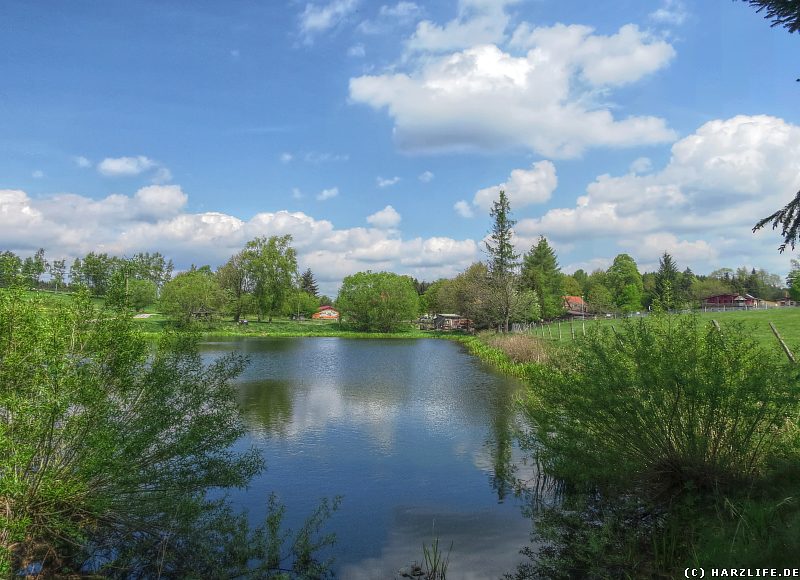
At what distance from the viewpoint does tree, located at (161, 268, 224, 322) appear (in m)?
72.2

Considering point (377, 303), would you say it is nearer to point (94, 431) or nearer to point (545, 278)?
point (545, 278)

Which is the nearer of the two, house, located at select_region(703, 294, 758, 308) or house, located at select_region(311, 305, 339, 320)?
house, located at select_region(703, 294, 758, 308)

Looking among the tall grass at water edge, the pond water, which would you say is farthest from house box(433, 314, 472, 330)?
the tall grass at water edge

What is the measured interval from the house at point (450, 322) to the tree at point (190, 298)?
39385 mm

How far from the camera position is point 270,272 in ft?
272

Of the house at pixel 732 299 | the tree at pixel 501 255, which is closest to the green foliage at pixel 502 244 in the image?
the tree at pixel 501 255

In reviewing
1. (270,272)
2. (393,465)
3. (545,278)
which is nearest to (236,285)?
(270,272)

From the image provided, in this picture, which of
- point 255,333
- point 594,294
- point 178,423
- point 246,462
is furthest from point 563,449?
point 594,294

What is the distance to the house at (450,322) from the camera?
8671 centimetres

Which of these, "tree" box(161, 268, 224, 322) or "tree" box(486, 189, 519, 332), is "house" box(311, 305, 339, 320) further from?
"tree" box(486, 189, 519, 332)

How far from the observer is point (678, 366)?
7973mm

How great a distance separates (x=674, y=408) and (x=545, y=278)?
74203mm

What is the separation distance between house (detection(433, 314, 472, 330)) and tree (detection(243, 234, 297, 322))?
28.3 m

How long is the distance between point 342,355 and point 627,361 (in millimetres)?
37655
